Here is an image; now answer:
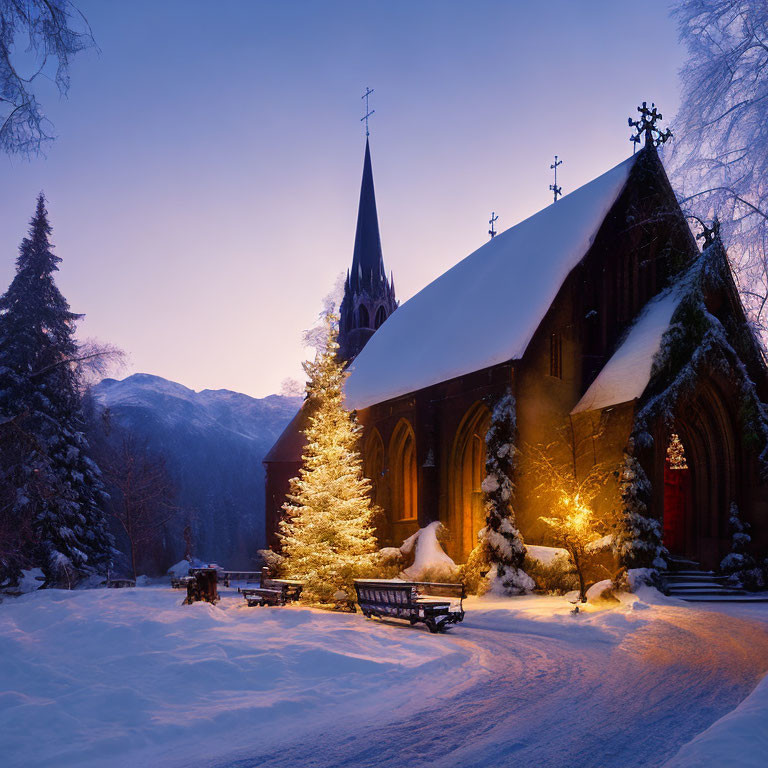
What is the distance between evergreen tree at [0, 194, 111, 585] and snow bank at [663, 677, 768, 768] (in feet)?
79.8

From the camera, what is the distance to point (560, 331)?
22672 millimetres

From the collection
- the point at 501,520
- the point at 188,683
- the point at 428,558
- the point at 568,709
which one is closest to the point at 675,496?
the point at 501,520

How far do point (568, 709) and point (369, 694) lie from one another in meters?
2.30

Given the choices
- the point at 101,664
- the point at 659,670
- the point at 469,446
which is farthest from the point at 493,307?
the point at 101,664

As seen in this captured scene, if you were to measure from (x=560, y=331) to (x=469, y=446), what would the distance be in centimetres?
523

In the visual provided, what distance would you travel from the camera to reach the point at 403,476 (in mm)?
29422

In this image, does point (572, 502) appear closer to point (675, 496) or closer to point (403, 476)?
point (675, 496)

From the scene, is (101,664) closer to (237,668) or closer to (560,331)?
(237,668)

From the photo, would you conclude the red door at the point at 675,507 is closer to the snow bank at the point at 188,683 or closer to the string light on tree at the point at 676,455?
the string light on tree at the point at 676,455

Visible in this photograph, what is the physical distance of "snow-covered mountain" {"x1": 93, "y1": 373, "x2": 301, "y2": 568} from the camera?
88375 mm

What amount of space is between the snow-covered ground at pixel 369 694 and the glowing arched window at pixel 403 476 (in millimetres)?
15539

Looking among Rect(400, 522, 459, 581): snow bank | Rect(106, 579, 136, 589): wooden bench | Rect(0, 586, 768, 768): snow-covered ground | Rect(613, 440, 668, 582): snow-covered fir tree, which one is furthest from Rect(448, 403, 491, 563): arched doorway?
Rect(106, 579, 136, 589): wooden bench

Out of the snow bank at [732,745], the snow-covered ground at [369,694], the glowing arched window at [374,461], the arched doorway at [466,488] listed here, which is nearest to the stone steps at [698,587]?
the snow-covered ground at [369,694]

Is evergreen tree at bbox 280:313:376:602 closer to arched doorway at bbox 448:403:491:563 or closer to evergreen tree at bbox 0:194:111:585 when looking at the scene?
arched doorway at bbox 448:403:491:563
